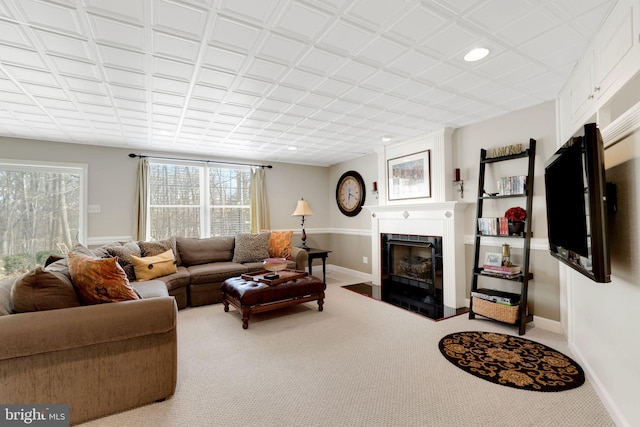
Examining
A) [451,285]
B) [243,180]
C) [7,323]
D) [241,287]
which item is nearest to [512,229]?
[451,285]

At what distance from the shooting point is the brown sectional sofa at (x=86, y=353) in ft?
5.11

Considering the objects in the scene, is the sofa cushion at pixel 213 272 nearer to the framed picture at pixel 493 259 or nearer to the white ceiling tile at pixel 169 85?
the white ceiling tile at pixel 169 85

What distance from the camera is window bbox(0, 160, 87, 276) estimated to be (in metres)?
4.01

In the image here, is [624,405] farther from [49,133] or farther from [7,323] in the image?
[49,133]

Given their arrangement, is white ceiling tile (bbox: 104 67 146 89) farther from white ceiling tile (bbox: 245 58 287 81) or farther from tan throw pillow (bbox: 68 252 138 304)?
tan throw pillow (bbox: 68 252 138 304)

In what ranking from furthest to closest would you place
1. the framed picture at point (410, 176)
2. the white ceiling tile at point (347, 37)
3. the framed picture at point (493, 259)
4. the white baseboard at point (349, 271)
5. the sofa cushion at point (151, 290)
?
the white baseboard at point (349, 271) → the framed picture at point (410, 176) → the framed picture at point (493, 259) → the sofa cushion at point (151, 290) → the white ceiling tile at point (347, 37)

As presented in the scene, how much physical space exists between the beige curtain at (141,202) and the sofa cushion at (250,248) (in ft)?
5.12

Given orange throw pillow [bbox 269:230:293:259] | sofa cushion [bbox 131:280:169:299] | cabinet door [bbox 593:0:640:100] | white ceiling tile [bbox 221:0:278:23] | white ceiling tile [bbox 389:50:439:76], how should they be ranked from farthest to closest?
orange throw pillow [bbox 269:230:293:259] → sofa cushion [bbox 131:280:169:299] → white ceiling tile [bbox 389:50:439:76] → white ceiling tile [bbox 221:0:278:23] → cabinet door [bbox 593:0:640:100]

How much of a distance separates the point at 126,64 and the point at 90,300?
5.70 ft

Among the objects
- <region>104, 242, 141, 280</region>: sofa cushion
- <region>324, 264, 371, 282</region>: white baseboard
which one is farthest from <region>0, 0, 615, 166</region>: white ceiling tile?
<region>324, 264, 371, 282</region>: white baseboard

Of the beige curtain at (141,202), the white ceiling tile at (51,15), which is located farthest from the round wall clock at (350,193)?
the white ceiling tile at (51,15)

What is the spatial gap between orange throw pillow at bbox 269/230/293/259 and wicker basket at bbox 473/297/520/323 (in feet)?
9.37

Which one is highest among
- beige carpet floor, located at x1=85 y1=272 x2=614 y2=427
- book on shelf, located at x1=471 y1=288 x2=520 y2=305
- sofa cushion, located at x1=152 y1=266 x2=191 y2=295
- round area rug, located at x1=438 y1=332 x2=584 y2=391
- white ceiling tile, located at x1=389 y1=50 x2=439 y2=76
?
white ceiling tile, located at x1=389 y1=50 x2=439 y2=76

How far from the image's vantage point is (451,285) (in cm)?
380
